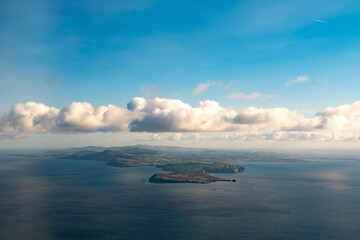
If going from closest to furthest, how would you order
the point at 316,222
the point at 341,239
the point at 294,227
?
the point at 341,239
the point at 294,227
the point at 316,222

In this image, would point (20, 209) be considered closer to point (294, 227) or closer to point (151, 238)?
point (151, 238)

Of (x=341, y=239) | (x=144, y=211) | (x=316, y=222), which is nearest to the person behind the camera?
(x=341, y=239)

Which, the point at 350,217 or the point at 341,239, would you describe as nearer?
the point at 341,239

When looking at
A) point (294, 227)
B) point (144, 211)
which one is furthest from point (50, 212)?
point (294, 227)

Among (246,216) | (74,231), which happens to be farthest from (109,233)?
(246,216)

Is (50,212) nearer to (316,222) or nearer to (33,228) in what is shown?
(33,228)

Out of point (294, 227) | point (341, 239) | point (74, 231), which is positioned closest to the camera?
point (341, 239)

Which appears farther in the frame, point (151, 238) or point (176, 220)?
point (176, 220)

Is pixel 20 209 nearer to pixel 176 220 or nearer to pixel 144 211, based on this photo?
pixel 144 211

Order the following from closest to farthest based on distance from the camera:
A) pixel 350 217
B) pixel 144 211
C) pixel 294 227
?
1. pixel 294 227
2. pixel 350 217
3. pixel 144 211
